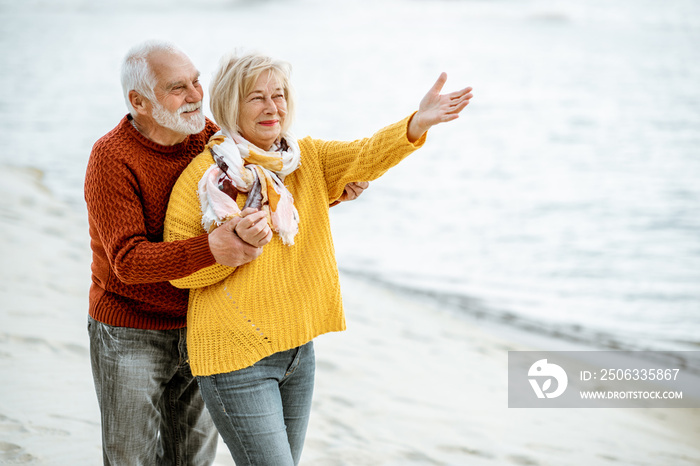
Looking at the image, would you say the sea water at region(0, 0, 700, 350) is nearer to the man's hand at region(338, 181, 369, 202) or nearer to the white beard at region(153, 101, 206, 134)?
the white beard at region(153, 101, 206, 134)

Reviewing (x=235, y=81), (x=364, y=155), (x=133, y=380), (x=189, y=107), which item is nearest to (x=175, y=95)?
(x=189, y=107)

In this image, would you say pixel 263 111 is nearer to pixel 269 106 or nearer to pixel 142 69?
pixel 269 106

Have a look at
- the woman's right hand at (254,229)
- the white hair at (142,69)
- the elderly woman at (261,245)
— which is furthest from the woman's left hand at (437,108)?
the white hair at (142,69)

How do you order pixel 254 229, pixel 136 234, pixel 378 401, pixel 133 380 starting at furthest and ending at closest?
1. pixel 378 401
2. pixel 133 380
3. pixel 136 234
4. pixel 254 229

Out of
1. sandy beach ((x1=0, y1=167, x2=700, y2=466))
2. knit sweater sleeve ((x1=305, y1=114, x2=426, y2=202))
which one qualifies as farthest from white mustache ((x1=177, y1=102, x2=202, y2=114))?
sandy beach ((x1=0, y1=167, x2=700, y2=466))

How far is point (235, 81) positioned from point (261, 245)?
0.48m

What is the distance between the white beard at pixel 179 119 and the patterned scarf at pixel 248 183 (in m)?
0.06

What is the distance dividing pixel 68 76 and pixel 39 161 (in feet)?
33.9

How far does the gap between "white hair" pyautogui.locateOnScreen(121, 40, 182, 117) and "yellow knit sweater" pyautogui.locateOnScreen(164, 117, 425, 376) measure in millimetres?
232

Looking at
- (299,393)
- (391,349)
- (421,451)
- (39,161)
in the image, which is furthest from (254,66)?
(39,161)

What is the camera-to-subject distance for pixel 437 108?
1898 mm

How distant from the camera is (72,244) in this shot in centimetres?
627

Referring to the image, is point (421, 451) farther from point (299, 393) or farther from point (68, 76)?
point (68, 76)

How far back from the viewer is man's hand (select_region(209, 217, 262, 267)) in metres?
1.79
